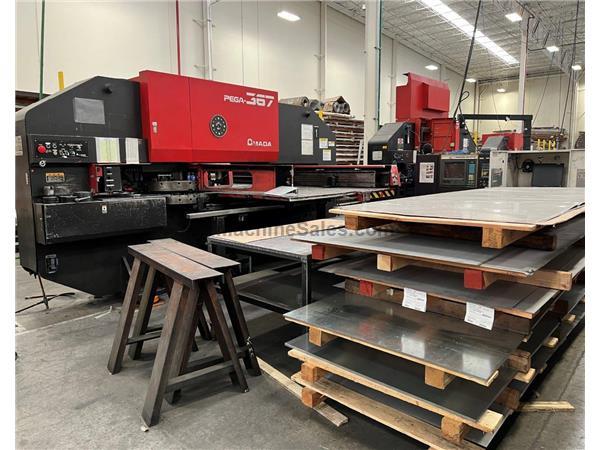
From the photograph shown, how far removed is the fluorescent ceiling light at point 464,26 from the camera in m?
9.78

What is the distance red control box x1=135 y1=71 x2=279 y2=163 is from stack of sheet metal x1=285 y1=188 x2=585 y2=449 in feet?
6.45

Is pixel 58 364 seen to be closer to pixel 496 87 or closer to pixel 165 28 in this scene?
pixel 165 28

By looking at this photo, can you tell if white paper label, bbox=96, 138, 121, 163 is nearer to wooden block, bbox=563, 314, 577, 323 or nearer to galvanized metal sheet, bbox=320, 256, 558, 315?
galvanized metal sheet, bbox=320, 256, 558, 315

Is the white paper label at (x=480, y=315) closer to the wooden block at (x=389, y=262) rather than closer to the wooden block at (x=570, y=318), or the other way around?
the wooden block at (x=389, y=262)

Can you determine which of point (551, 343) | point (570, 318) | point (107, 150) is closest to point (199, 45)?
point (107, 150)

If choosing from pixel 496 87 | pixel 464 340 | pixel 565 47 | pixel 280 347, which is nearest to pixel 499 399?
pixel 464 340

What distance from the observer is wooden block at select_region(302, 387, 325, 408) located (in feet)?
6.70

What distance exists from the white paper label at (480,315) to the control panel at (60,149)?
116 inches

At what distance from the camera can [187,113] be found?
3.66m

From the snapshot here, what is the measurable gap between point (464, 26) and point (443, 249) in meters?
11.7

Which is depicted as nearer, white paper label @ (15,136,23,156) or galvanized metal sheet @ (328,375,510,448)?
galvanized metal sheet @ (328,375,510,448)

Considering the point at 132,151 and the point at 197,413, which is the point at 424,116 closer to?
the point at 132,151

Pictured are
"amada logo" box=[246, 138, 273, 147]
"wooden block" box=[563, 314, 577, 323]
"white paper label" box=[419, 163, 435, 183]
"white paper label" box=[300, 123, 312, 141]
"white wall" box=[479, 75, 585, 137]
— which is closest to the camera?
"wooden block" box=[563, 314, 577, 323]
